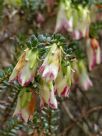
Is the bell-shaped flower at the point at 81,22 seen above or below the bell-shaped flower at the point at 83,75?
above

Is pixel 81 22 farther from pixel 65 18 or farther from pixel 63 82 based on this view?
pixel 63 82

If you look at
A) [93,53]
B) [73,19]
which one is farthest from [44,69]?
[93,53]

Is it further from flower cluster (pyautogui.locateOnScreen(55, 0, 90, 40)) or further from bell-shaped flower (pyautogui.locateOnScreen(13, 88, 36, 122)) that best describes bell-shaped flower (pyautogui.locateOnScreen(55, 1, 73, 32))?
bell-shaped flower (pyautogui.locateOnScreen(13, 88, 36, 122))

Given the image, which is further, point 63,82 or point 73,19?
point 73,19

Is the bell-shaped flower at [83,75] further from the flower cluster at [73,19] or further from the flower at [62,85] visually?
the flower at [62,85]

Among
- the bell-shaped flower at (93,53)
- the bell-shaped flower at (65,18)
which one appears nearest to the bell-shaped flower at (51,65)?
the bell-shaped flower at (65,18)

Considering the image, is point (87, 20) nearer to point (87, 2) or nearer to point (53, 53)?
point (87, 2)

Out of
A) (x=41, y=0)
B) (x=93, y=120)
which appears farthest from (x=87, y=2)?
(x=93, y=120)
